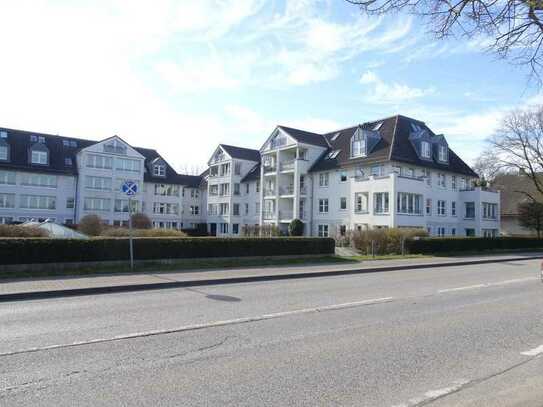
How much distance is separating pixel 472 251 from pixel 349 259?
1434cm

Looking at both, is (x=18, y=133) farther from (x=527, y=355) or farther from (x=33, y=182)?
(x=527, y=355)

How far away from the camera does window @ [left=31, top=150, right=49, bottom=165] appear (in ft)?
176

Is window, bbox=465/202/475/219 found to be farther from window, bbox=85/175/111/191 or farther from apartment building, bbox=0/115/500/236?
window, bbox=85/175/111/191

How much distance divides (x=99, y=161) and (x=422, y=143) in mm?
39012

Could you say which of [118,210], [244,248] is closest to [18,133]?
[118,210]

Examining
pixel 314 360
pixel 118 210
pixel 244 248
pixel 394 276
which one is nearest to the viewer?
pixel 314 360

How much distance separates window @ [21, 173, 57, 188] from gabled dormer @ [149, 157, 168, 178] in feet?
45.8

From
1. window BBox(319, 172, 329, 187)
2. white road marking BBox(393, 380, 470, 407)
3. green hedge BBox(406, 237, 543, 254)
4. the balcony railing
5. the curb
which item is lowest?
the curb

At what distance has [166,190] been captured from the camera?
6475 centimetres

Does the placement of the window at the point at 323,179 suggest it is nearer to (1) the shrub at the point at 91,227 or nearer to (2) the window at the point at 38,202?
(1) the shrub at the point at 91,227

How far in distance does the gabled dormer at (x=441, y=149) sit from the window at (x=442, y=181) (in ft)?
5.14

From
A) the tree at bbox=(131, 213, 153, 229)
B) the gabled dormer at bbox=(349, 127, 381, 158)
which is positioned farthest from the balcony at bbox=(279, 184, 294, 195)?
the tree at bbox=(131, 213, 153, 229)

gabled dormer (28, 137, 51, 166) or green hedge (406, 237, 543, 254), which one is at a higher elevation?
gabled dormer (28, 137, 51, 166)

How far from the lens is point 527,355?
19.5ft
